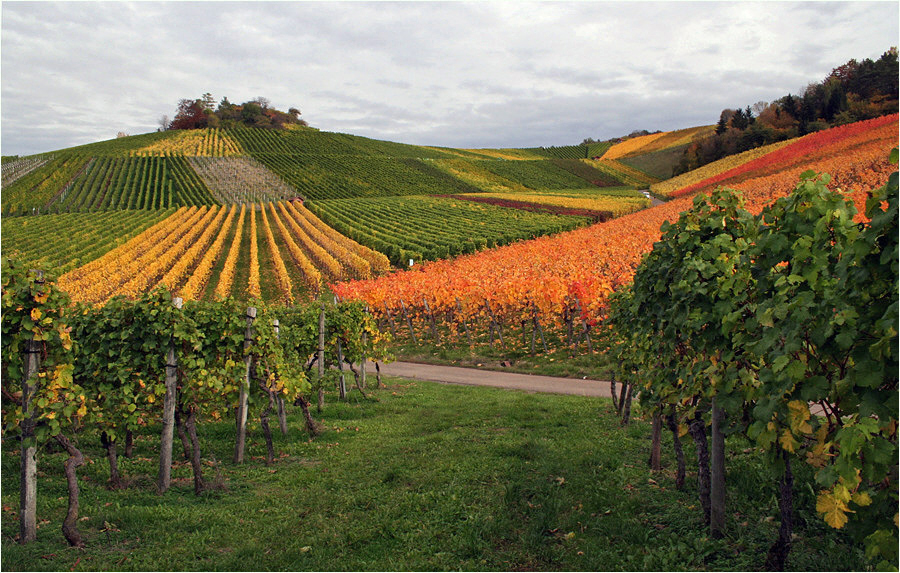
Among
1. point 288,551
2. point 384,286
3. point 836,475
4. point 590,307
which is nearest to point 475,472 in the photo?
point 288,551

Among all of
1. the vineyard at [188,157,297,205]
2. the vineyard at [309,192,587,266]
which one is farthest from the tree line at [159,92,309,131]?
the vineyard at [309,192,587,266]

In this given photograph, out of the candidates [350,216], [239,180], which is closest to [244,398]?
[350,216]

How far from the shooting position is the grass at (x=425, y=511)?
5.38 metres

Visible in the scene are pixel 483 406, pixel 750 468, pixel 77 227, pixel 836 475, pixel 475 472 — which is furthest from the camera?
pixel 77 227

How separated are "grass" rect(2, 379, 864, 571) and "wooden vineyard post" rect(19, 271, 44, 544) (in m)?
0.18

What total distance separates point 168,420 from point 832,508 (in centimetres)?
743

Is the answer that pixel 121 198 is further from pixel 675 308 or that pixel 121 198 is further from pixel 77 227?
pixel 675 308

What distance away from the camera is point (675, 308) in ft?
19.0

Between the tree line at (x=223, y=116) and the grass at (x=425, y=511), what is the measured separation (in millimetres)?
127588

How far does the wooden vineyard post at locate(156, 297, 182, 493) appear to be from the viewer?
7.36 metres

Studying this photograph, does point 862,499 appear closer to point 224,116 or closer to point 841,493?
point 841,493

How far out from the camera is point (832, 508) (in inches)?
138

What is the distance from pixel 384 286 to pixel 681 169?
85.5 metres

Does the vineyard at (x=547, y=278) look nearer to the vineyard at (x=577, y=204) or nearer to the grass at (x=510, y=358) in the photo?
the grass at (x=510, y=358)
